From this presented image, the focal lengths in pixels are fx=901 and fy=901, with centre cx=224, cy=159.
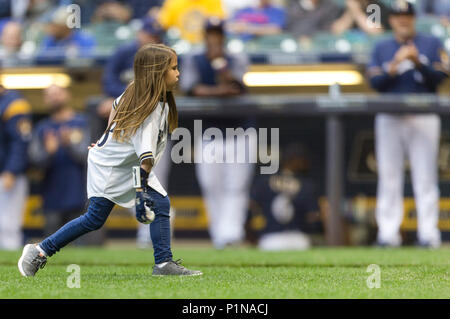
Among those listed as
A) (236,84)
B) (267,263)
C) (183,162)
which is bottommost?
(267,263)

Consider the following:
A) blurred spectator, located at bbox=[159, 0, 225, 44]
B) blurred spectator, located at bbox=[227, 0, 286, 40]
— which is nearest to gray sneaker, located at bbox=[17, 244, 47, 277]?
blurred spectator, located at bbox=[159, 0, 225, 44]

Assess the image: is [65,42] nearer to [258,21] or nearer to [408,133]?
[258,21]

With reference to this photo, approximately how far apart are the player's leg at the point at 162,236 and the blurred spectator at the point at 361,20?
18.6 ft

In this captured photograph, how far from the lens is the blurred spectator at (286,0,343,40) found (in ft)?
33.7

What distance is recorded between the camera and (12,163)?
26.6 ft

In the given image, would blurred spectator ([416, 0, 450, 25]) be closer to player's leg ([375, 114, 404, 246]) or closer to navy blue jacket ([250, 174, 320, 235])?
navy blue jacket ([250, 174, 320, 235])

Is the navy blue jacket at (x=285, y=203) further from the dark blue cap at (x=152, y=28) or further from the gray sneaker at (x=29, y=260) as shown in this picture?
the gray sneaker at (x=29, y=260)

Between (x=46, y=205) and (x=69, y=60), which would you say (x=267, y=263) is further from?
(x=69, y=60)

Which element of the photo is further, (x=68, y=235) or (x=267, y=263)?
A: (x=267, y=263)

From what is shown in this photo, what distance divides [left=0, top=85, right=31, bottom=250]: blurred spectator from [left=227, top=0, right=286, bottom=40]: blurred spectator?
2979 mm

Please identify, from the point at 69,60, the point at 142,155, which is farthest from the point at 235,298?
the point at 69,60

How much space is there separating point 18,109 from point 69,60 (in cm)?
154

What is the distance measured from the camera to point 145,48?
4691 millimetres
